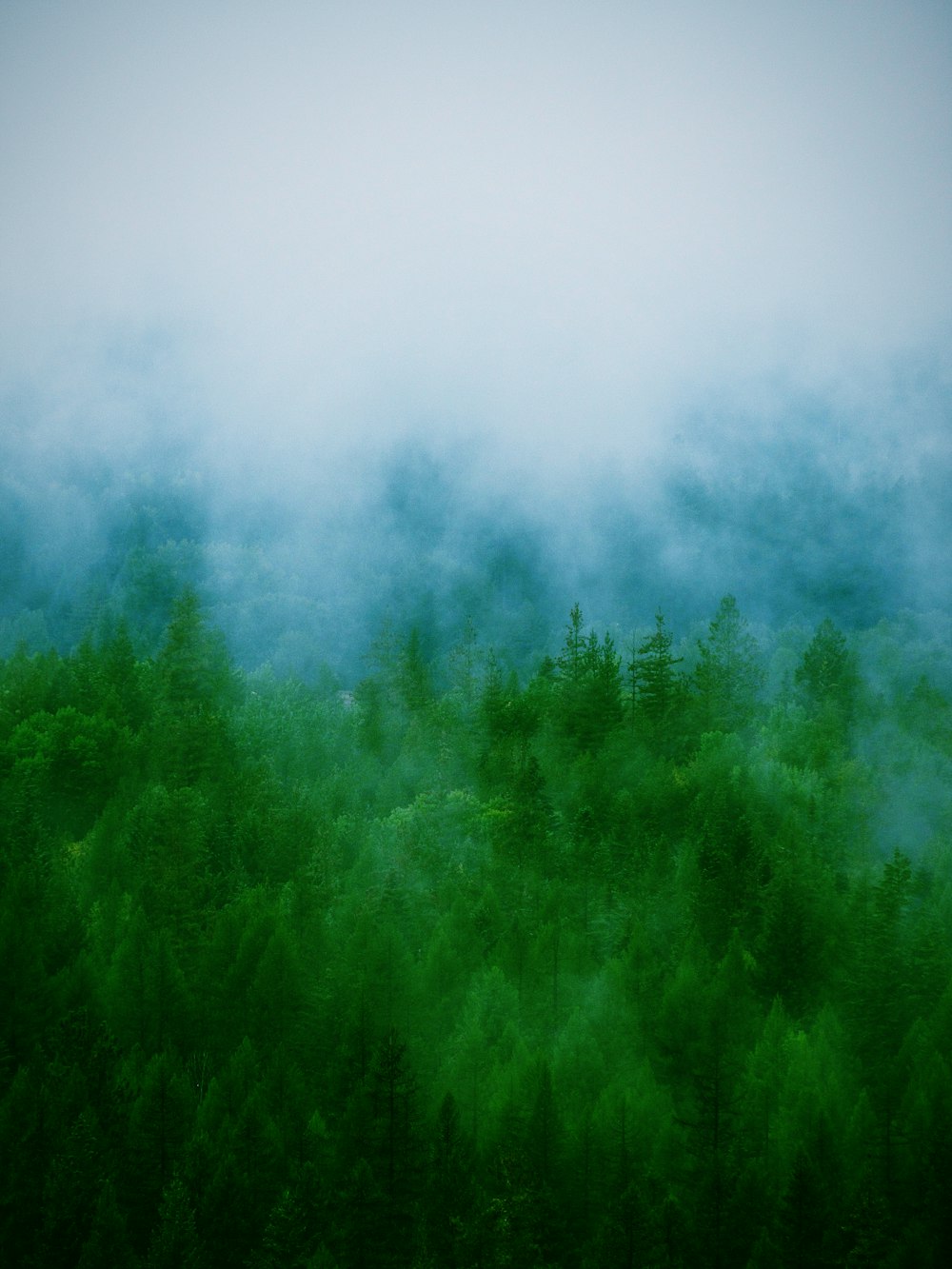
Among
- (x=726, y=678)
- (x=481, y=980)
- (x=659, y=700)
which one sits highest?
(x=726, y=678)

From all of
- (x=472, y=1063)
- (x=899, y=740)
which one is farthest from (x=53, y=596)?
(x=472, y=1063)

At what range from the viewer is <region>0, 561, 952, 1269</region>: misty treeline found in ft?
113

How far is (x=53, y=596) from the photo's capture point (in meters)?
197

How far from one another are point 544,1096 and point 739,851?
27.4m

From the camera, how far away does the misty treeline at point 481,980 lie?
34.5 metres

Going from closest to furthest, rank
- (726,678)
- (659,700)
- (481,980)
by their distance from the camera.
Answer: (481,980), (659,700), (726,678)

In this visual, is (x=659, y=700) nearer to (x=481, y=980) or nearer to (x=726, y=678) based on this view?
(x=726, y=678)

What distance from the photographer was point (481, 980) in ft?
162

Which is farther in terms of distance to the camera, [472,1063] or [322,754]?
[322,754]

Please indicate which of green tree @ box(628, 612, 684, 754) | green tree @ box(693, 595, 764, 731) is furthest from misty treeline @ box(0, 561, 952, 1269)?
green tree @ box(693, 595, 764, 731)

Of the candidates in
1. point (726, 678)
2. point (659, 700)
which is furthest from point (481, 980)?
point (726, 678)

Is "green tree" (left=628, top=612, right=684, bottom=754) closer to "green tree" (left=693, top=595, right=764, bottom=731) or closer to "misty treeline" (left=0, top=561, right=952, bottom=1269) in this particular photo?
"misty treeline" (left=0, top=561, right=952, bottom=1269)

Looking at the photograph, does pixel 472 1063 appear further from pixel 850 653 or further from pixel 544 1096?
pixel 850 653

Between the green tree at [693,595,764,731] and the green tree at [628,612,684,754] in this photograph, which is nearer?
the green tree at [628,612,684,754]
